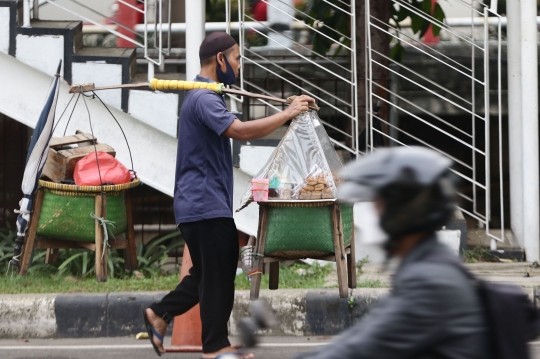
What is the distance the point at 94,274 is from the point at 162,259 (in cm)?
64

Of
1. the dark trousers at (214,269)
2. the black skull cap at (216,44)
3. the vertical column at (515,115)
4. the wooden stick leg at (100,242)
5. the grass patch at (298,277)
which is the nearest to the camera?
the dark trousers at (214,269)

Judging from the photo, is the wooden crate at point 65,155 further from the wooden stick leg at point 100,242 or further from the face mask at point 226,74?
the face mask at point 226,74

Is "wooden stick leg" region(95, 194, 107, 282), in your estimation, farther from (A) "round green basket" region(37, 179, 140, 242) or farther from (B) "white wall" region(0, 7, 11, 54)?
(B) "white wall" region(0, 7, 11, 54)

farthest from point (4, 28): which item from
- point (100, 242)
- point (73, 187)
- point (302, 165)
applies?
point (302, 165)

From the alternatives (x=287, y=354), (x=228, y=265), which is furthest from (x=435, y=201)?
(x=287, y=354)

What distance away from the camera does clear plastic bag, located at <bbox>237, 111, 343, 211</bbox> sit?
5250 millimetres

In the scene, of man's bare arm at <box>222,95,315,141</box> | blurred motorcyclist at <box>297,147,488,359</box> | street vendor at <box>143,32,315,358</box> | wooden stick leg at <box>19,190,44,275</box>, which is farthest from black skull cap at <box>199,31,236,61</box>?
blurred motorcyclist at <box>297,147,488,359</box>

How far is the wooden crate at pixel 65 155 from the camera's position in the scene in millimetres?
6422

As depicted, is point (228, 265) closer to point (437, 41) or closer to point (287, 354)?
point (287, 354)

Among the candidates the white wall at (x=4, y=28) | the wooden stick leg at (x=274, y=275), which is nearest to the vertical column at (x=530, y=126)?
the wooden stick leg at (x=274, y=275)

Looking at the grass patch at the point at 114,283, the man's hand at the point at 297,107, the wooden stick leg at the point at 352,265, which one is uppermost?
the man's hand at the point at 297,107

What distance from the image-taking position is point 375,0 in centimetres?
807

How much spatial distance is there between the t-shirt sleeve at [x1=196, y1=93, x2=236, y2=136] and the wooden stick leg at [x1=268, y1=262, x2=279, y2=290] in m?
1.65

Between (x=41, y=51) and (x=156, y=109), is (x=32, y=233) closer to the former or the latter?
(x=156, y=109)
